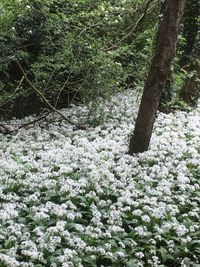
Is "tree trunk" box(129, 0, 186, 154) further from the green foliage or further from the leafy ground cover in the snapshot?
the green foliage

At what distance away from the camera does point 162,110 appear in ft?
38.9

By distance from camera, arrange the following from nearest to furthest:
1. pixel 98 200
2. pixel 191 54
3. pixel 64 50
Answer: pixel 98 200 → pixel 64 50 → pixel 191 54

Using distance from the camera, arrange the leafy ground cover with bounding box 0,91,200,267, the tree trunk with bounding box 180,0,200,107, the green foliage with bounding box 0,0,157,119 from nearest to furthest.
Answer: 1. the leafy ground cover with bounding box 0,91,200,267
2. the green foliage with bounding box 0,0,157,119
3. the tree trunk with bounding box 180,0,200,107

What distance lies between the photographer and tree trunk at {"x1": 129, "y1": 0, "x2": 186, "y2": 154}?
25.6 ft

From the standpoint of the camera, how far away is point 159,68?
798 cm

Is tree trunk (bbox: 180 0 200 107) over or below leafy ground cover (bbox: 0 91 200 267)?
over

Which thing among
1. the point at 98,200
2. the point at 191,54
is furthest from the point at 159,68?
the point at 191,54

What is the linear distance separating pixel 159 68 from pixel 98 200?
9.19 ft

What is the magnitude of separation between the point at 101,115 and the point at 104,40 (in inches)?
98.5

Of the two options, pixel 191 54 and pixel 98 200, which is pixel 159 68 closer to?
pixel 98 200

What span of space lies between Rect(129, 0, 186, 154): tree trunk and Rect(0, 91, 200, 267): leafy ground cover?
1.52 feet

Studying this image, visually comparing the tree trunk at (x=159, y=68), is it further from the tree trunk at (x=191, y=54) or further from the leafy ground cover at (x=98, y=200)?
the tree trunk at (x=191, y=54)

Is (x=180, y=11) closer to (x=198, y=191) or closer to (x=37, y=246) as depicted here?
(x=198, y=191)

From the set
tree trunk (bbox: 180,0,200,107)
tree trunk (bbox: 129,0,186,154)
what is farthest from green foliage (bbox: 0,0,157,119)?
tree trunk (bbox: 129,0,186,154)
